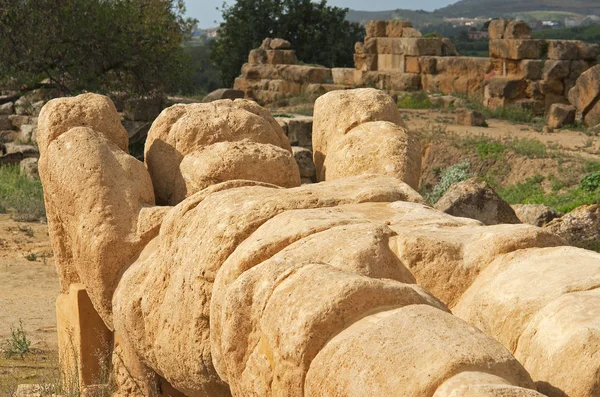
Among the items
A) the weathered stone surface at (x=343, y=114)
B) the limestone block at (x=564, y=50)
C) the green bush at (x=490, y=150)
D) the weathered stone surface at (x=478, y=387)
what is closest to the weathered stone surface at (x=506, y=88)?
the limestone block at (x=564, y=50)

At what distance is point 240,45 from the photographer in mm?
36406

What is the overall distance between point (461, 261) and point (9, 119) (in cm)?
1749

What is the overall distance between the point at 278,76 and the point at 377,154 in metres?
22.9

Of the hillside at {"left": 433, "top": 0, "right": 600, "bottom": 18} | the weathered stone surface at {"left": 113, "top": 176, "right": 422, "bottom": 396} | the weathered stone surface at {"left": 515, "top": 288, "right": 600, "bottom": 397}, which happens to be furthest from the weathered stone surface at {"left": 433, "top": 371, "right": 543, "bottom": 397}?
the hillside at {"left": 433, "top": 0, "right": 600, "bottom": 18}

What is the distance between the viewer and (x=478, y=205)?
10.5 metres

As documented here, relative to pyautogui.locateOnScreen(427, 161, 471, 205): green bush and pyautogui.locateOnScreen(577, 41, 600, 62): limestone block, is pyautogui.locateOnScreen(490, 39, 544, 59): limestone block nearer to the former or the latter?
pyautogui.locateOnScreen(577, 41, 600, 62): limestone block

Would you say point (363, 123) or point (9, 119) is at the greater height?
point (363, 123)

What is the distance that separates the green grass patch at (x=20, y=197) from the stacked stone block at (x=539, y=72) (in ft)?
38.5

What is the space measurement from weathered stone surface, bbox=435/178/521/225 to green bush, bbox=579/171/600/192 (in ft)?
11.4

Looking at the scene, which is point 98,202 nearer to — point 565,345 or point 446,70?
point 565,345

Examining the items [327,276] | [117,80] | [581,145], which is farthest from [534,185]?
[327,276]

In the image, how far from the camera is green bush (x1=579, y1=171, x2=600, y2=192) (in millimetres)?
13695

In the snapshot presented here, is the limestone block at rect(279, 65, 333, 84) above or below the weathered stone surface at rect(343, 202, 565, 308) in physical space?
below

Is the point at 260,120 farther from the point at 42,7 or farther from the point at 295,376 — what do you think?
the point at 42,7
